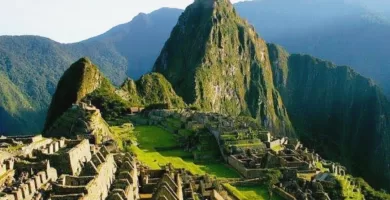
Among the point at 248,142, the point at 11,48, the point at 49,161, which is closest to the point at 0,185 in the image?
the point at 49,161

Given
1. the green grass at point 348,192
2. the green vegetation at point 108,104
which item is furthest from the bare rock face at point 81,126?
the green vegetation at point 108,104

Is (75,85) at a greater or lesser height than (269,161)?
greater

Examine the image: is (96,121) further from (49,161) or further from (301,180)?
(49,161)

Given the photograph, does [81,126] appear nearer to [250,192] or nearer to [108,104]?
[250,192]

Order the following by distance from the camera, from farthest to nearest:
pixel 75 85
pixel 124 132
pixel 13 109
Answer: pixel 13 109 → pixel 75 85 → pixel 124 132

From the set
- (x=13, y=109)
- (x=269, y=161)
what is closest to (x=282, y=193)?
(x=269, y=161)

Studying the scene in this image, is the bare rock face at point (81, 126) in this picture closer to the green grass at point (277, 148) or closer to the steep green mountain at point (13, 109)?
the green grass at point (277, 148)
